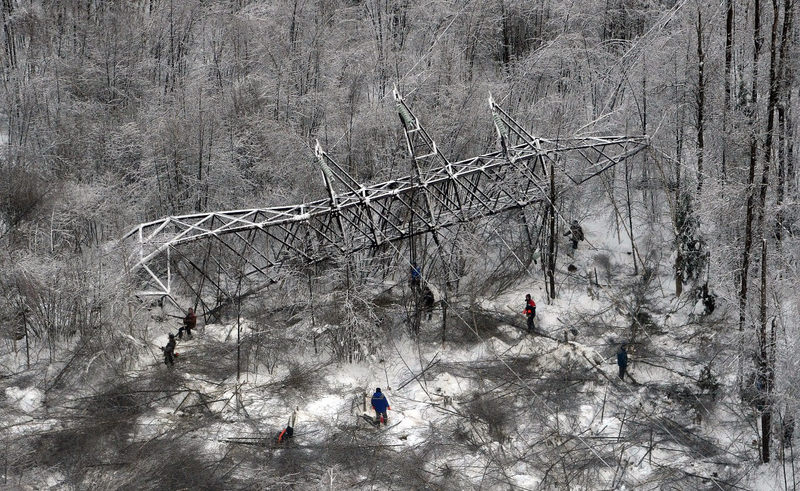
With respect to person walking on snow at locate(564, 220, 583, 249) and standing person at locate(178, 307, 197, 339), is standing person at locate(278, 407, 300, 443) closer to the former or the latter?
standing person at locate(178, 307, 197, 339)

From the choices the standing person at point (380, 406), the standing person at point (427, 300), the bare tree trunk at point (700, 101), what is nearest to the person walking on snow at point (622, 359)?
the bare tree trunk at point (700, 101)

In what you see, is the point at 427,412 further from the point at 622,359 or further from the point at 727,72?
the point at 727,72

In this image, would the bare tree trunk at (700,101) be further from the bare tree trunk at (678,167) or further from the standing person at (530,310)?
the standing person at (530,310)

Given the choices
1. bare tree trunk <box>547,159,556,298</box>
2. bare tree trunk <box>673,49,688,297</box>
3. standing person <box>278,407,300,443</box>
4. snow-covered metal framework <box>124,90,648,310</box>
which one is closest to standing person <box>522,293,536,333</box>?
bare tree trunk <box>547,159,556,298</box>

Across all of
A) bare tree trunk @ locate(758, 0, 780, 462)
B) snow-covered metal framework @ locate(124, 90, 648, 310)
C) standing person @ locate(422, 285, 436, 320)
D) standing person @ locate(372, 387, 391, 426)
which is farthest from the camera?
standing person @ locate(422, 285, 436, 320)

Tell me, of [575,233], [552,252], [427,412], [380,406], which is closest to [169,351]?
[380,406]

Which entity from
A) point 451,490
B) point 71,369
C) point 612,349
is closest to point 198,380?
point 71,369
